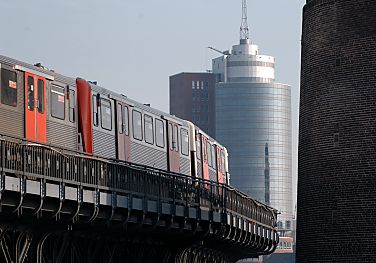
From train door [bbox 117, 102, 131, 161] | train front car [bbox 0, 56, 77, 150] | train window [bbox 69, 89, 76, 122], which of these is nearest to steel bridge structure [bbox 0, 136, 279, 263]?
train front car [bbox 0, 56, 77, 150]

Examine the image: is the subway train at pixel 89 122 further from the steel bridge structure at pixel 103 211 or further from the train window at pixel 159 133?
the steel bridge structure at pixel 103 211

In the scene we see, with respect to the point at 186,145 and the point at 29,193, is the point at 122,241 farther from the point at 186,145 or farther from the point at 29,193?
the point at 186,145

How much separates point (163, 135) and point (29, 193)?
22.8 metres

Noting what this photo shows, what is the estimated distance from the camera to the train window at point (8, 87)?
1473 inches

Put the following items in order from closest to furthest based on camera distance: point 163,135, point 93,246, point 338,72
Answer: point 93,246 → point 338,72 → point 163,135

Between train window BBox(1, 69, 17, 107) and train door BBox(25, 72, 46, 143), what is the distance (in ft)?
2.67

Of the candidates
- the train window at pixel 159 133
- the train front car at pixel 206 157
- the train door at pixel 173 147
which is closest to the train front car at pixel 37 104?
the train window at pixel 159 133

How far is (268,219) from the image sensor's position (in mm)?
61594

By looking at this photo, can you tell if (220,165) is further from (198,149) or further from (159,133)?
(159,133)

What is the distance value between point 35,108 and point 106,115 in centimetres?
723

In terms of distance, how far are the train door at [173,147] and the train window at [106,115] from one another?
26.2 ft

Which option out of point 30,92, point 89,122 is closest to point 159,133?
point 89,122

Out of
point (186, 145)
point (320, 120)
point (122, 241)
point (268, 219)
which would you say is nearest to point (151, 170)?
point (122, 241)

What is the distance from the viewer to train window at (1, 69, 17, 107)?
37.4 meters
